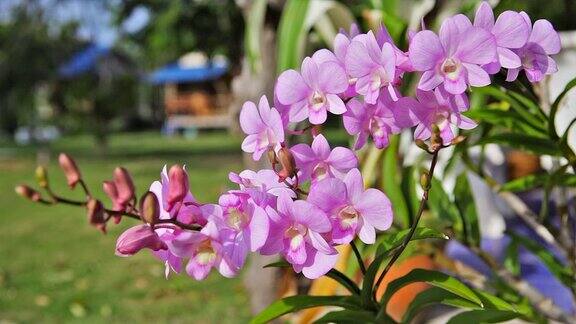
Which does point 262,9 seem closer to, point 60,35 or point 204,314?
point 204,314

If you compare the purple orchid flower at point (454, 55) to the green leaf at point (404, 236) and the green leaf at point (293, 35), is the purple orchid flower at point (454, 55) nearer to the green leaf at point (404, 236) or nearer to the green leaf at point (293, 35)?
the green leaf at point (404, 236)

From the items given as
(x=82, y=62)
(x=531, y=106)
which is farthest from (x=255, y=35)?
(x=82, y=62)

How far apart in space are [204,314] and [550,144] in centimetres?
273

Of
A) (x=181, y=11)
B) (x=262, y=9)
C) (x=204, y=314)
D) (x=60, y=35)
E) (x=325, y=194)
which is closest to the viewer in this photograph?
(x=325, y=194)

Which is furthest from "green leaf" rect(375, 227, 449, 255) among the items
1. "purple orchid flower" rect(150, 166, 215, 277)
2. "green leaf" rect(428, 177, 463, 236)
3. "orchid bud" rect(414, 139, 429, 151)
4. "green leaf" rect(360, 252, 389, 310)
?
"green leaf" rect(428, 177, 463, 236)

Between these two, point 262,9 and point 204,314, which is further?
point 204,314

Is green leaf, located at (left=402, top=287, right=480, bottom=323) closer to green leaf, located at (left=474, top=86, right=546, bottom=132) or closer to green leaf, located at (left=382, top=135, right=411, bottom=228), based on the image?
green leaf, located at (left=474, top=86, right=546, bottom=132)

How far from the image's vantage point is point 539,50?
72cm

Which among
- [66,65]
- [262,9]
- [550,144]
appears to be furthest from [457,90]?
[66,65]

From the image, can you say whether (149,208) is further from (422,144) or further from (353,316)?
(353,316)

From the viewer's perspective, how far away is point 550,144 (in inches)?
42.2

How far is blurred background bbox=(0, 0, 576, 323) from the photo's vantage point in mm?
2439

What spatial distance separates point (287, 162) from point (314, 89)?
78mm

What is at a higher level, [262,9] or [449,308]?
[262,9]
